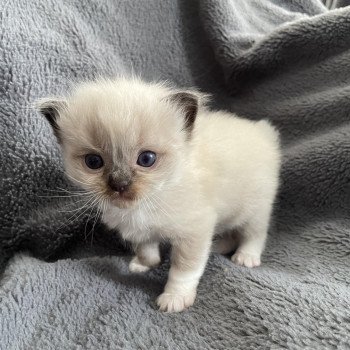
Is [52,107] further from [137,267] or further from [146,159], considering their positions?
[137,267]

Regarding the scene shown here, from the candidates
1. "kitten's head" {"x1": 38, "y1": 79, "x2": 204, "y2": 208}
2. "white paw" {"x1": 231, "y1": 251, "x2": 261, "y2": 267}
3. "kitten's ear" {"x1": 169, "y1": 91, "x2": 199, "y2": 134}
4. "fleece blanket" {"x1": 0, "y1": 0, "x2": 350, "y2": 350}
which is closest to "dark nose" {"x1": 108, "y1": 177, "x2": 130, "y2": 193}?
"kitten's head" {"x1": 38, "y1": 79, "x2": 204, "y2": 208}

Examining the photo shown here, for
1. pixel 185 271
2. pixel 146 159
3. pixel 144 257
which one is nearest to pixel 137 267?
pixel 144 257

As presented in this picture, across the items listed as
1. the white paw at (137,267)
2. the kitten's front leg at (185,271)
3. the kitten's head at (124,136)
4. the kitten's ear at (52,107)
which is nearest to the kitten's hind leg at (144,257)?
the white paw at (137,267)

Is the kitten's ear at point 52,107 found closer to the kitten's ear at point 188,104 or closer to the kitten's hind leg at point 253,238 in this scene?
the kitten's ear at point 188,104

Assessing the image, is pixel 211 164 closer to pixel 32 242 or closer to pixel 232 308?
pixel 232 308

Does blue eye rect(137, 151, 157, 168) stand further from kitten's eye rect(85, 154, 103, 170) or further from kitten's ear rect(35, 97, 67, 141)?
kitten's ear rect(35, 97, 67, 141)

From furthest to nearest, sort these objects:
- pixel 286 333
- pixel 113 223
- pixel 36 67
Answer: pixel 36 67 → pixel 113 223 → pixel 286 333

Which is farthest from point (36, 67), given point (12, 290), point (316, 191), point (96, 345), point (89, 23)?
point (316, 191)
